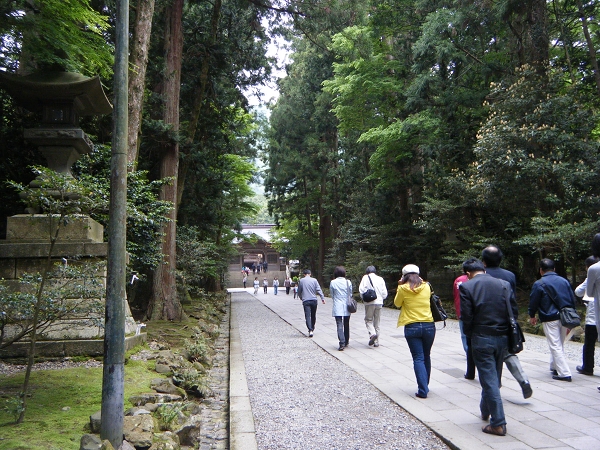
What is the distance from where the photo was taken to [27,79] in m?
6.60

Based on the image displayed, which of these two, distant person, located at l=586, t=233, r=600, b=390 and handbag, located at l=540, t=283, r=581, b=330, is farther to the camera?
handbag, located at l=540, t=283, r=581, b=330

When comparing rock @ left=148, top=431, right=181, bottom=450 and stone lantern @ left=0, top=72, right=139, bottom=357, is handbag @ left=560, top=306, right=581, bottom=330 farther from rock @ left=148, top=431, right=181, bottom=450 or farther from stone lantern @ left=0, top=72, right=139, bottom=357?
stone lantern @ left=0, top=72, right=139, bottom=357

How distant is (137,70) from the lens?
31.9 feet

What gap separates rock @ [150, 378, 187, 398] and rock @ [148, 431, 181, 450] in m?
1.30

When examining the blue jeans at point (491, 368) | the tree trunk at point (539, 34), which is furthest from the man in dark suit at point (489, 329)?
the tree trunk at point (539, 34)

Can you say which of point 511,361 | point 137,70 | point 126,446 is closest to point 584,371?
point 511,361

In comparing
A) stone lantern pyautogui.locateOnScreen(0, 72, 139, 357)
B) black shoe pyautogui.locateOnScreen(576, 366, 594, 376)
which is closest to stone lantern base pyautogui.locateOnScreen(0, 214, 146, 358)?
stone lantern pyautogui.locateOnScreen(0, 72, 139, 357)

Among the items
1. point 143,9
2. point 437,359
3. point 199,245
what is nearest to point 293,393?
point 437,359

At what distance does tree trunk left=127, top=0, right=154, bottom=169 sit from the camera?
31.5 ft

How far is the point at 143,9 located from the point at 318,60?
699 inches

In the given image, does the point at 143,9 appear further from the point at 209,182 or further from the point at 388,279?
the point at 388,279

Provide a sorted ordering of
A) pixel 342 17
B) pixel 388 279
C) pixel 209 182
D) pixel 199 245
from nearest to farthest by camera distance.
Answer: pixel 342 17 < pixel 199 245 < pixel 209 182 < pixel 388 279

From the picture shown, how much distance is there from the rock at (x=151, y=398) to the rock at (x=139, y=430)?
53 cm

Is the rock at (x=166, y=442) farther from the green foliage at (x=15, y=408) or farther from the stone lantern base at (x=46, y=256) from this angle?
the stone lantern base at (x=46, y=256)
